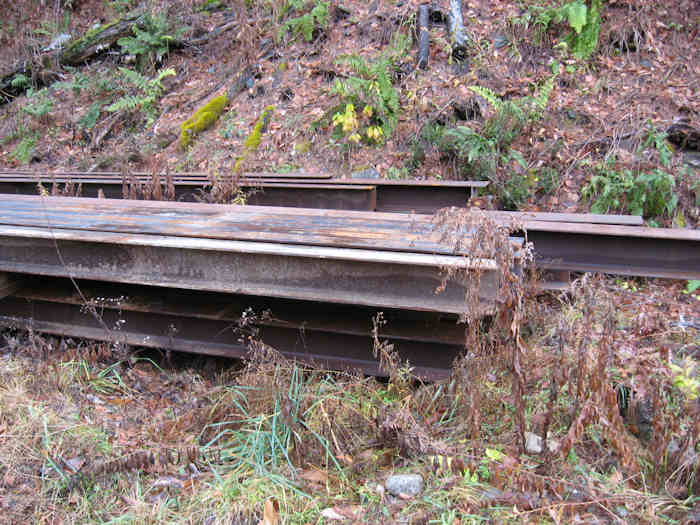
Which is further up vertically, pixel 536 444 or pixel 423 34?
pixel 423 34

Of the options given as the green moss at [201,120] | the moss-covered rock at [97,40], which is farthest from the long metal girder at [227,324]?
the moss-covered rock at [97,40]

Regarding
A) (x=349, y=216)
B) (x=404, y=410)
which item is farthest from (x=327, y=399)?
(x=349, y=216)

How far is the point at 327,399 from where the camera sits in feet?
9.37

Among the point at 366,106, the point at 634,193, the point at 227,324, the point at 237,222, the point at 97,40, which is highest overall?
the point at 97,40

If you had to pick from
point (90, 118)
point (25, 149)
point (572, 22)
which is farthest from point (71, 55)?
point (572, 22)

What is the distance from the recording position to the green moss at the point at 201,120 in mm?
8734

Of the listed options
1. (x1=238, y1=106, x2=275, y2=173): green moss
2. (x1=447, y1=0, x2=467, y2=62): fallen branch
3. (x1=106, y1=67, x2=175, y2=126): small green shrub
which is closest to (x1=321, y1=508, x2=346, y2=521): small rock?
(x1=238, y1=106, x2=275, y2=173): green moss

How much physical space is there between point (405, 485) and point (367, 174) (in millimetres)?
5278

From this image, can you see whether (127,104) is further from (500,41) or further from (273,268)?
(273,268)

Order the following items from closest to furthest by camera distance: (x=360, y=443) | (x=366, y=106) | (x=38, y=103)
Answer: (x=360, y=443)
(x=366, y=106)
(x=38, y=103)

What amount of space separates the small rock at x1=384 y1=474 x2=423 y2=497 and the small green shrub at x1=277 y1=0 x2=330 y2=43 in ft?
28.7

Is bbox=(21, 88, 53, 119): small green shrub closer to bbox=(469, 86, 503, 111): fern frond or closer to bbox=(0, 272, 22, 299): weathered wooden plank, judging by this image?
bbox=(0, 272, 22, 299): weathered wooden plank

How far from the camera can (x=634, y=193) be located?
18.4 feet

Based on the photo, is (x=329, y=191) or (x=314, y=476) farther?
(x=329, y=191)
